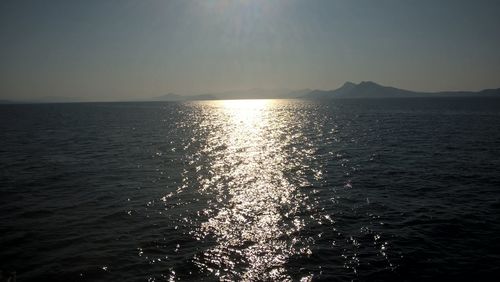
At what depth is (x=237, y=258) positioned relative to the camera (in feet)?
61.1

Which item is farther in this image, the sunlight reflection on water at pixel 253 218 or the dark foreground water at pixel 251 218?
the sunlight reflection on water at pixel 253 218

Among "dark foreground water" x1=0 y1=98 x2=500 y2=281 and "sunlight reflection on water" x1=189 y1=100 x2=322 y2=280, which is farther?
"sunlight reflection on water" x1=189 y1=100 x2=322 y2=280

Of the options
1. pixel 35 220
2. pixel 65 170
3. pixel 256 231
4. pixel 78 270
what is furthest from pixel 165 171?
pixel 78 270

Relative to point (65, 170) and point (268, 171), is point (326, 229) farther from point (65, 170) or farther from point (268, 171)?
point (65, 170)

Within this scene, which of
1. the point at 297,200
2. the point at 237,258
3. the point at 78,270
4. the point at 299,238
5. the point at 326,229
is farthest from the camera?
the point at 297,200

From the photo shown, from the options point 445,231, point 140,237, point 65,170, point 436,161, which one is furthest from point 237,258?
point 436,161

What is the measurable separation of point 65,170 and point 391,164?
40.5 meters

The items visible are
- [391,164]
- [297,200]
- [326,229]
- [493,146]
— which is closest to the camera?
[326,229]

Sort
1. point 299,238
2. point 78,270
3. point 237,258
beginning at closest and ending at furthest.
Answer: point 78,270 → point 237,258 → point 299,238

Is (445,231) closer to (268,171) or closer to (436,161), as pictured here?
(268,171)

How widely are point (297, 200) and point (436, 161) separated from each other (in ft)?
84.4

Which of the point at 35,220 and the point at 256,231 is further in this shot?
the point at 35,220

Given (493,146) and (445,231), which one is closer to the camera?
(445,231)

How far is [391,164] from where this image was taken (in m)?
43.6
